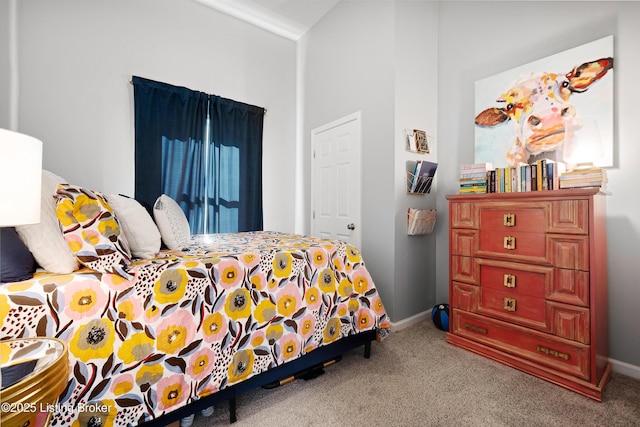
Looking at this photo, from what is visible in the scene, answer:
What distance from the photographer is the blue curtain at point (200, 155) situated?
9.66ft

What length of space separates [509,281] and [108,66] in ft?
13.0

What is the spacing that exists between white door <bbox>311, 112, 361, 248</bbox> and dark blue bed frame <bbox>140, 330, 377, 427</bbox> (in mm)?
1165

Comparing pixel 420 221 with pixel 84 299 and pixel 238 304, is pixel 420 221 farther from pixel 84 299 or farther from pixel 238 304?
pixel 84 299

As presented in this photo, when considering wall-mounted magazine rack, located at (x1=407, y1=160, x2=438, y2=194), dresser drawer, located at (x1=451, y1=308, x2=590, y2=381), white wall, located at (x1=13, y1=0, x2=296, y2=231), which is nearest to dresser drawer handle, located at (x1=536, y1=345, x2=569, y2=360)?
dresser drawer, located at (x1=451, y1=308, x2=590, y2=381)

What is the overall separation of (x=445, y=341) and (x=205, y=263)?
6.65 ft

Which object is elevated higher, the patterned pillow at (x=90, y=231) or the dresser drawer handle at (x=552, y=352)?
the patterned pillow at (x=90, y=231)

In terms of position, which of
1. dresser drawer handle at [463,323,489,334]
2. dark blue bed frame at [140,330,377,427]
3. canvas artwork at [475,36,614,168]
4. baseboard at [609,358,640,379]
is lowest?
baseboard at [609,358,640,379]

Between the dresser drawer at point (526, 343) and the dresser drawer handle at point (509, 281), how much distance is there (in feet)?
0.88

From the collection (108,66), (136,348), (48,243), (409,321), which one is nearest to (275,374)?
(136,348)

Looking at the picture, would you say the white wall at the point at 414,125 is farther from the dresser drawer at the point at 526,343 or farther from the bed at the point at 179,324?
the bed at the point at 179,324

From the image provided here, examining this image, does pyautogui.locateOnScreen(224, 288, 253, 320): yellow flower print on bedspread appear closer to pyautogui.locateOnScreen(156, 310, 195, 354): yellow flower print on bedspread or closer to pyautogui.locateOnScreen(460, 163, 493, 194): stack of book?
pyautogui.locateOnScreen(156, 310, 195, 354): yellow flower print on bedspread

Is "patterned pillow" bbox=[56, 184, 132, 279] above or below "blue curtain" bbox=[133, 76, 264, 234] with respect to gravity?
below

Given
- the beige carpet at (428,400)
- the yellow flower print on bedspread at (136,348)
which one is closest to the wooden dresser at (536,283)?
the beige carpet at (428,400)

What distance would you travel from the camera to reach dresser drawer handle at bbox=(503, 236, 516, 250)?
6.39 feet
